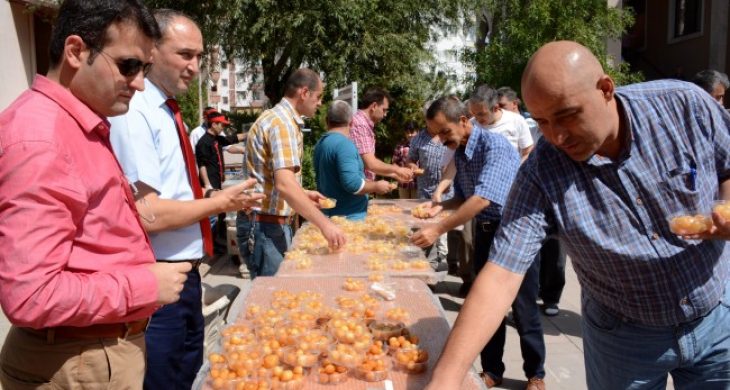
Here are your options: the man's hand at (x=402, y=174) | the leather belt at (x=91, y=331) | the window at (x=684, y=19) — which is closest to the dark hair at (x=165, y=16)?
the leather belt at (x=91, y=331)

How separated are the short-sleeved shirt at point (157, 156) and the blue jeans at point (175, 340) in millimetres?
229

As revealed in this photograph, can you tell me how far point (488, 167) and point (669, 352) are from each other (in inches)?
72.7

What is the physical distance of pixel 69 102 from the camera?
5.13 feet

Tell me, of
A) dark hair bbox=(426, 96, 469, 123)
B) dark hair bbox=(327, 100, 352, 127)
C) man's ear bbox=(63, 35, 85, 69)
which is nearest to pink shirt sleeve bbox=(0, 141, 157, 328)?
man's ear bbox=(63, 35, 85, 69)

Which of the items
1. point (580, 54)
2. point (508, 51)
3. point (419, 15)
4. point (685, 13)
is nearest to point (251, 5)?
point (419, 15)

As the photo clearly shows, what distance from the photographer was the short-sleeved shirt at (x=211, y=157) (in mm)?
7684

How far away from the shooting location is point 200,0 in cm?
1120

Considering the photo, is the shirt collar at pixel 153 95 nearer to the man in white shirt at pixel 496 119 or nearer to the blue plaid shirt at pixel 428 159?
the man in white shirt at pixel 496 119

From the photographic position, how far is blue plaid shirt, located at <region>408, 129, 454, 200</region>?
22.1 feet

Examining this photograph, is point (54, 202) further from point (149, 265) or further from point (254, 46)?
point (254, 46)

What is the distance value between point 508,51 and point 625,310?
11.3 meters

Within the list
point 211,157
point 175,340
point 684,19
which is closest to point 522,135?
point 211,157

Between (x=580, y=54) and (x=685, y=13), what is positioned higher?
(x=685, y=13)

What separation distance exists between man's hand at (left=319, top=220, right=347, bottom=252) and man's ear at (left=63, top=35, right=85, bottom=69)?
2036 millimetres
